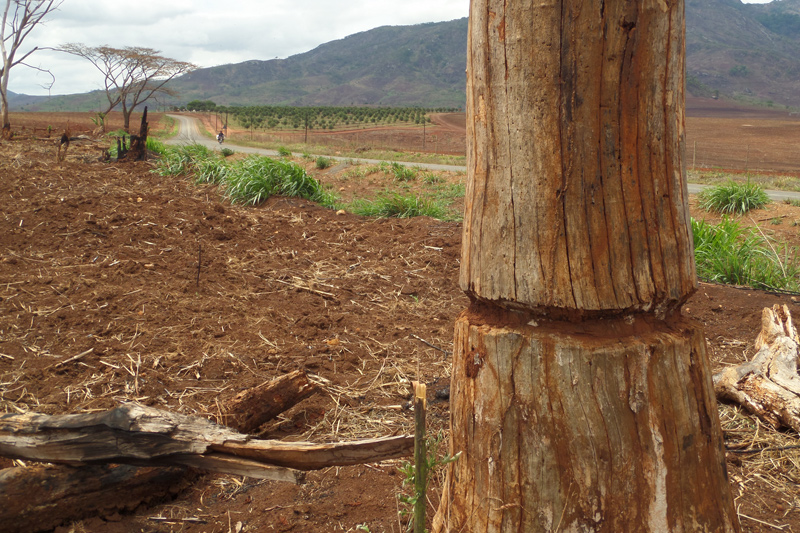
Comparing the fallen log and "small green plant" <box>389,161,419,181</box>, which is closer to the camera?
the fallen log

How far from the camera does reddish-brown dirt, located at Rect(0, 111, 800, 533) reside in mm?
2242

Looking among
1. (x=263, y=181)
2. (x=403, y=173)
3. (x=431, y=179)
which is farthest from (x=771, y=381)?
(x=403, y=173)

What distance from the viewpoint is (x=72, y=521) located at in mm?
2064

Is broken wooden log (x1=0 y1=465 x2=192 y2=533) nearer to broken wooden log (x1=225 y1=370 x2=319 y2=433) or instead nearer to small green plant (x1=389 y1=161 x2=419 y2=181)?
broken wooden log (x1=225 y1=370 x2=319 y2=433)

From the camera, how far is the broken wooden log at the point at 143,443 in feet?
6.17

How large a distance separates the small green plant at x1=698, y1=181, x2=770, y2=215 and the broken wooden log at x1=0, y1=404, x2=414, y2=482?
8.81m

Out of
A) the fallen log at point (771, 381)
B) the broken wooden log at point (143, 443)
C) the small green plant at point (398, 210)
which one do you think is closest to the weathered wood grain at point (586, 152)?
the broken wooden log at point (143, 443)

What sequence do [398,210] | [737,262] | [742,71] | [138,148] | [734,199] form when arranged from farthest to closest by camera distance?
[742,71]
[138,148]
[734,199]
[398,210]
[737,262]

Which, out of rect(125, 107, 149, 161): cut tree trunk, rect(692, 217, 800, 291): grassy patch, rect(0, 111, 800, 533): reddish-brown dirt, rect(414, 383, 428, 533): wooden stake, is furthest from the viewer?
rect(125, 107, 149, 161): cut tree trunk

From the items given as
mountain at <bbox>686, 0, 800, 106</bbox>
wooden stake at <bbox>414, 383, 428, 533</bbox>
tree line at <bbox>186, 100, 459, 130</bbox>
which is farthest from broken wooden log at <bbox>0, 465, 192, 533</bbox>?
mountain at <bbox>686, 0, 800, 106</bbox>

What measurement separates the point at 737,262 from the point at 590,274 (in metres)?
4.91

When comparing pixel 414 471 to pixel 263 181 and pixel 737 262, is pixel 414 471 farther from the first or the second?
pixel 263 181

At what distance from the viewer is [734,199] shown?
8.77 m

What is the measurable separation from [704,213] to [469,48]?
867 centimetres
